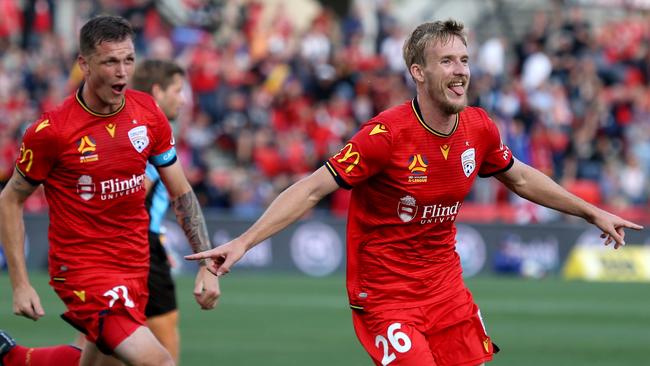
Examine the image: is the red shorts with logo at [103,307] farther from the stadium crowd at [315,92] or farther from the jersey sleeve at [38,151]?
the stadium crowd at [315,92]

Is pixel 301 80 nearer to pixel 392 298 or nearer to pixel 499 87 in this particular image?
pixel 499 87

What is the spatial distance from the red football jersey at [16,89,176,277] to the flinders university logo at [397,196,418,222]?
1662 mm

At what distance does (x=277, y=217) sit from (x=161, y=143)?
1492 mm

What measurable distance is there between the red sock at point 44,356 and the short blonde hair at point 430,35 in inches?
122

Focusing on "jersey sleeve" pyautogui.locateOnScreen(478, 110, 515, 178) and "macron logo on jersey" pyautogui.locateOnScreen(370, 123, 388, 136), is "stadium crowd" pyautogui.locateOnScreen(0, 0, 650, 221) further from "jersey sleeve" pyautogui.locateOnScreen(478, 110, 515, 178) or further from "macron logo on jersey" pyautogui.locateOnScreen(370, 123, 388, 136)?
"macron logo on jersey" pyautogui.locateOnScreen(370, 123, 388, 136)

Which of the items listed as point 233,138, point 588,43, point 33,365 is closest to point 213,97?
point 233,138

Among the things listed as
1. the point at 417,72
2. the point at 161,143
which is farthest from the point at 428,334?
the point at 161,143

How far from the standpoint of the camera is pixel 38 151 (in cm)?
700

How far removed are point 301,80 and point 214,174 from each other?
10.3 feet

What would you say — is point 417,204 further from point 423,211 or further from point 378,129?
point 378,129

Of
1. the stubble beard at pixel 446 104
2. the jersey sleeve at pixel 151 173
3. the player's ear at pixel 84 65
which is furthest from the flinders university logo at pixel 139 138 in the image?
the stubble beard at pixel 446 104

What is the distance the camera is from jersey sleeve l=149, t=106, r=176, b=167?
290 inches

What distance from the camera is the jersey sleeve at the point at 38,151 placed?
6.99 m

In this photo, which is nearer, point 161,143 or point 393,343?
point 393,343
